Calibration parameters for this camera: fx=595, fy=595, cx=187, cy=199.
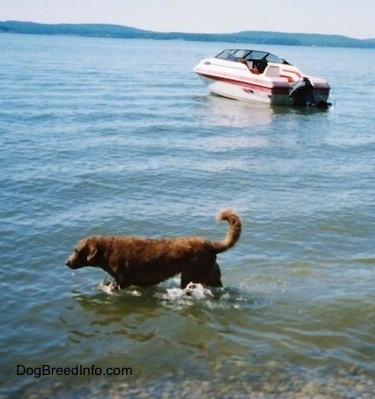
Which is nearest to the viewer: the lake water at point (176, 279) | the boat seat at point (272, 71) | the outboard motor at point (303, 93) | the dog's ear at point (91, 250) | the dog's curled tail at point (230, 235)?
the lake water at point (176, 279)

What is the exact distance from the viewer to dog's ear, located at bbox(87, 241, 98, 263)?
29.8 feet

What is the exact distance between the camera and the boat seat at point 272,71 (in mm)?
34562

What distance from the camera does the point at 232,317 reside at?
29.0 ft

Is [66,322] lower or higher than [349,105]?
lower

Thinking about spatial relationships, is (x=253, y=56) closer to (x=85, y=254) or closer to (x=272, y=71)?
(x=272, y=71)

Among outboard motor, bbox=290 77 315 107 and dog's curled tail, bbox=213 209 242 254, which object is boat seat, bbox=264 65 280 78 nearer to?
outboard motor, bbox=290 77 315 107

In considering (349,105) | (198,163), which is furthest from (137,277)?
(349,105)

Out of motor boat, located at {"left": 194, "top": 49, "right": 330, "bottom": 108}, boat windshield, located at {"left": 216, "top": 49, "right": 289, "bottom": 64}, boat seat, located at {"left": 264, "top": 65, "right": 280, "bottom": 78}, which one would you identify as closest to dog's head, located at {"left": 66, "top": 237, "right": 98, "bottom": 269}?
motor boat, located at {"left": 194, "top": 49, "right": 330, "bottom": 108}

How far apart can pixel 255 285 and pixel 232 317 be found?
1.36m

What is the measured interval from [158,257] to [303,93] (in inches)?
1044

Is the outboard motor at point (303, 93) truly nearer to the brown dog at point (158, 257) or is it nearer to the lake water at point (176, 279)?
the lake water at point (176, 279)

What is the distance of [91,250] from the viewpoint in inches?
359

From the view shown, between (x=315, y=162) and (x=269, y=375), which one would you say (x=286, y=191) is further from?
(x=269, y=375)

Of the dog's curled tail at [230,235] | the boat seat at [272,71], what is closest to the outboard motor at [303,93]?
the boat seat at [272,71]
